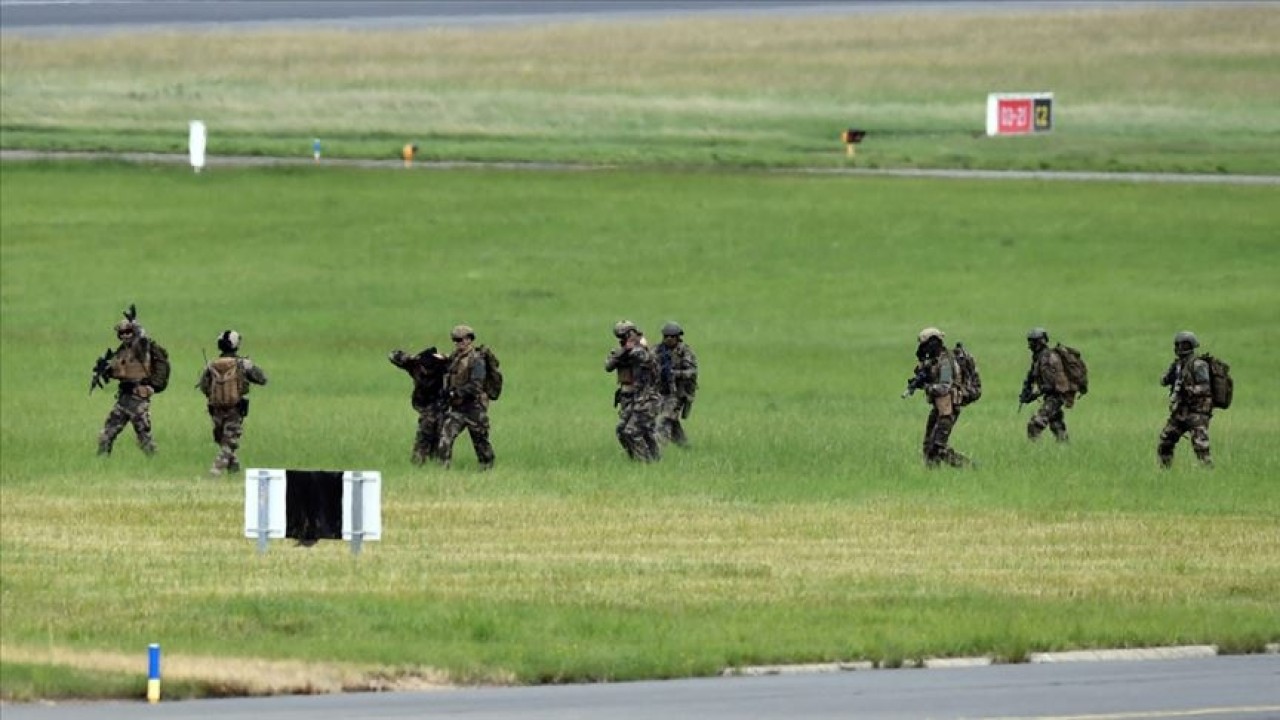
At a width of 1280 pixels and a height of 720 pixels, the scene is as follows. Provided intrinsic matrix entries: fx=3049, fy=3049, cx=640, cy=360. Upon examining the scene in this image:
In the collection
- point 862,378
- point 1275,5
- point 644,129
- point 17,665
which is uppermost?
point 1275,5

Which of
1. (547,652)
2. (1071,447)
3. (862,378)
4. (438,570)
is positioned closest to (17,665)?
(547,652)

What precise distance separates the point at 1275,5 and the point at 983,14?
935 cm

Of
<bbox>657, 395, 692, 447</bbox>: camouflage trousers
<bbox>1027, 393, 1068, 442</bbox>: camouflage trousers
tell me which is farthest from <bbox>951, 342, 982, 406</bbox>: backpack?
<bbox>657, 395, 692, 447</bbox>: camouflage trousers

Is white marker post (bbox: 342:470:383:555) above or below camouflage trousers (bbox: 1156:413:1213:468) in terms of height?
below

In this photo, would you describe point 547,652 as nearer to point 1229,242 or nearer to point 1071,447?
point 1071,447

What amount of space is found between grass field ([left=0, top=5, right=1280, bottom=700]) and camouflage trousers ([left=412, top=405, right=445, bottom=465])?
0.45 meters

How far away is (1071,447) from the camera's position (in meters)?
38.5

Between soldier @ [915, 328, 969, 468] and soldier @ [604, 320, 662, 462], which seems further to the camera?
soldier @ [604, 320, 662, 462]

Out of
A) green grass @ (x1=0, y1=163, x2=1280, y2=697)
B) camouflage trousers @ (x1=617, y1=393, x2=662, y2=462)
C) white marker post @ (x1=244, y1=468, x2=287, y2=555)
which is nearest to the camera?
green grass @ (x1=0, y1=163, x2=1280, y2=697)

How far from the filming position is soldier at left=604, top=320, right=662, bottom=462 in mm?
35625

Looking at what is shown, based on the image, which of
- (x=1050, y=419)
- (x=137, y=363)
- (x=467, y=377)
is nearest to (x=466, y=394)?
(x=467, y=377)

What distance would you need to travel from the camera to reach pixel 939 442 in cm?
3556

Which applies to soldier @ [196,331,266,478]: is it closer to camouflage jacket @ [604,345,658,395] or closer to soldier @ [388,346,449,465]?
soldier @ [388,346,449,465]

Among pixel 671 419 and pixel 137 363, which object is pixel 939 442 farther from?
pixel 137 363
